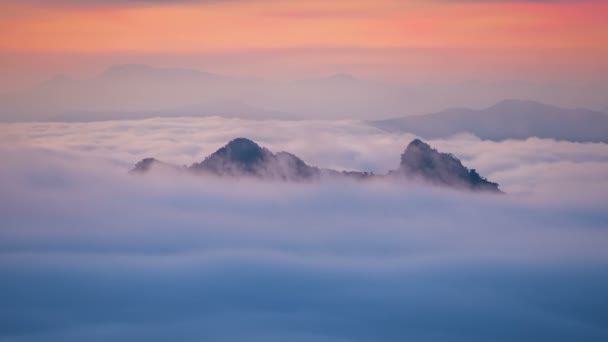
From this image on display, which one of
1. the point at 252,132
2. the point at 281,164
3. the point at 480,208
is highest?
the point at 252,132

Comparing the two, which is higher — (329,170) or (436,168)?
(436,168)

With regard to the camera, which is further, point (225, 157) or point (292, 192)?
point (292, 192)

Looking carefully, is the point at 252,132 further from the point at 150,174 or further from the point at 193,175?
the point at 150,174

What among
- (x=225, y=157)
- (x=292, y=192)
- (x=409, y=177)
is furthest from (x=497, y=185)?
(x=225, y=157)

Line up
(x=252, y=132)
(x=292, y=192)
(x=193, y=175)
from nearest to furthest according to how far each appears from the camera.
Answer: (x=193, y=175)
(x=292, y=192)
(x=252, y=132)

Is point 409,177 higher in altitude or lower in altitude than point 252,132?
lower

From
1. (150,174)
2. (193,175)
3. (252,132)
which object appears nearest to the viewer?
(150,174)

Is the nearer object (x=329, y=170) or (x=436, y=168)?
(x=329, y=170)
